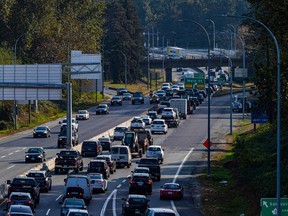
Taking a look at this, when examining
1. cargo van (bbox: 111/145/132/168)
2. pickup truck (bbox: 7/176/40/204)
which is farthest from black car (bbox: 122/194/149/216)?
cargo van (bbox: 111/145/132/168)

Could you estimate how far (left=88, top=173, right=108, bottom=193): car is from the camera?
183 feet

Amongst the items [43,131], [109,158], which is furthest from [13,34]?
[109,158]

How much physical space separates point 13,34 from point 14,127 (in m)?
22.2

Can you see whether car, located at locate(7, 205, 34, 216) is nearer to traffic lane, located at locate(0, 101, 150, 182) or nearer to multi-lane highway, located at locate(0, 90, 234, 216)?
multi-lane highway, located at locate(0, 90, 234, 216)

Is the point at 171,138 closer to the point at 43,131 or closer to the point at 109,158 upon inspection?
the point at 43,131

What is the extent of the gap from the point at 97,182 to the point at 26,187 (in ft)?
22.4

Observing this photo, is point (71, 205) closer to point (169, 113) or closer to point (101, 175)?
point (101, 175)

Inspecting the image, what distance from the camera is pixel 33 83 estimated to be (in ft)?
244

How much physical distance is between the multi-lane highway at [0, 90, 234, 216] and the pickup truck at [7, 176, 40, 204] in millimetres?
642

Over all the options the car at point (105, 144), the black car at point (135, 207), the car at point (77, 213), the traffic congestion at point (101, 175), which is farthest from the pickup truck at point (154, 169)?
the car at point (77, 213)

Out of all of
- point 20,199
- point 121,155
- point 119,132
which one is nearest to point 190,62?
point 119,132

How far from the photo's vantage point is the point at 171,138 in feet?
302

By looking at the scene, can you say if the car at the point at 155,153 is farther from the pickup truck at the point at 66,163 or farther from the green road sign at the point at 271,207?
the green road sign at the point at 271,207

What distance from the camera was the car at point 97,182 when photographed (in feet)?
183
